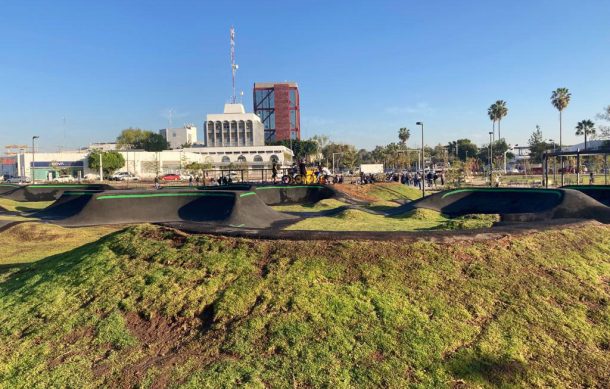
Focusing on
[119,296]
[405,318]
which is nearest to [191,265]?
[119,296]

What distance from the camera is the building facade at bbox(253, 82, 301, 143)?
19425 centimetres

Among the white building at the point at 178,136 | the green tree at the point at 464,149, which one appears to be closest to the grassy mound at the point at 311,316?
the green tree at the point at 464,149

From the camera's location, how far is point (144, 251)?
7508 mm

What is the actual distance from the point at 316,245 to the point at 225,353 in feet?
8.88

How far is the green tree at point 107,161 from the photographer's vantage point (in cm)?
8738

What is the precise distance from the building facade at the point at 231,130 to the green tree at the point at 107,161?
5164cm

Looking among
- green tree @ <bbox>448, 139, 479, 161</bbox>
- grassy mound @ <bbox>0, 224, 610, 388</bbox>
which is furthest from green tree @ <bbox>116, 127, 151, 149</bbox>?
grassy mound @ <bbox>0, 224, 610, 388</bbox>

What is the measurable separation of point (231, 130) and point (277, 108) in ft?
186

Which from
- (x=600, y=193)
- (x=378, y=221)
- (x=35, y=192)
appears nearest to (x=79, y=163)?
(x=35, y=192)

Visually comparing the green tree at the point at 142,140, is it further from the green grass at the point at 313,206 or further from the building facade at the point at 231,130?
the green grass at the point at 313,206

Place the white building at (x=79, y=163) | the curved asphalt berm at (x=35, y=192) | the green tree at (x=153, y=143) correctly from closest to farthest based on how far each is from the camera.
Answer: the curved asphalt berm at (x=35, y=192) < the white building at (x=79, y=163) < the green tree at (x=153, y=143)

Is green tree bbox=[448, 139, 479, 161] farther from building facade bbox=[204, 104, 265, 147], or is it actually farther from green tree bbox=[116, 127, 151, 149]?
green tree bbox=[116, 127, 151, 149]

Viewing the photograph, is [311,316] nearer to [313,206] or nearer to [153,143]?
[313,206]

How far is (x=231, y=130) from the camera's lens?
142 m
